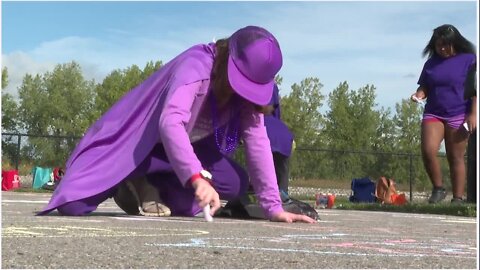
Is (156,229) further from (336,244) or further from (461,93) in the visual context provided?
(461,93)

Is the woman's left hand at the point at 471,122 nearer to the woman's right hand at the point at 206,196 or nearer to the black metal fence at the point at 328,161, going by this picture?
the woman's right hand at the point at 206,196

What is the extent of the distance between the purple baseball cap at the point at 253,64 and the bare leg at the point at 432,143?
403 cm

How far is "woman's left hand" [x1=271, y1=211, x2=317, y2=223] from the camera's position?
380cm

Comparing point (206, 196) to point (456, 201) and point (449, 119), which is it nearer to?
point (456, 201)

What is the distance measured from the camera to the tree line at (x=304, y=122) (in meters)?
19.8

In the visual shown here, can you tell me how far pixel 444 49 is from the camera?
24.0 ft

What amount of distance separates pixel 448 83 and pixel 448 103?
0.62 ft

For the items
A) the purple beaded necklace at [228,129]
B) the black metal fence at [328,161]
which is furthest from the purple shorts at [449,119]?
the black metal fence at [328,161]

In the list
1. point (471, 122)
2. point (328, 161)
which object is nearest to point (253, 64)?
point (471, 122)

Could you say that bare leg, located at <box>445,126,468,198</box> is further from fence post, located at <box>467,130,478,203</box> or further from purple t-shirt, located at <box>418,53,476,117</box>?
fence post, located at <box>467,130,478,203</box>

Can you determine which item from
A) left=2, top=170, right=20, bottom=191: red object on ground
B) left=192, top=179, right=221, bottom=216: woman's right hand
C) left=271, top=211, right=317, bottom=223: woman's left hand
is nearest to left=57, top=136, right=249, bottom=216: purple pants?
left=271, top=211, right=317, bottom=223: woman's left hand

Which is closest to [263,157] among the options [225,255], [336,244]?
[336,244]

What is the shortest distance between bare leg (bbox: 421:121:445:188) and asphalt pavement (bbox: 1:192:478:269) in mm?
3989

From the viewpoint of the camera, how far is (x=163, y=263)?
1.91 metres
